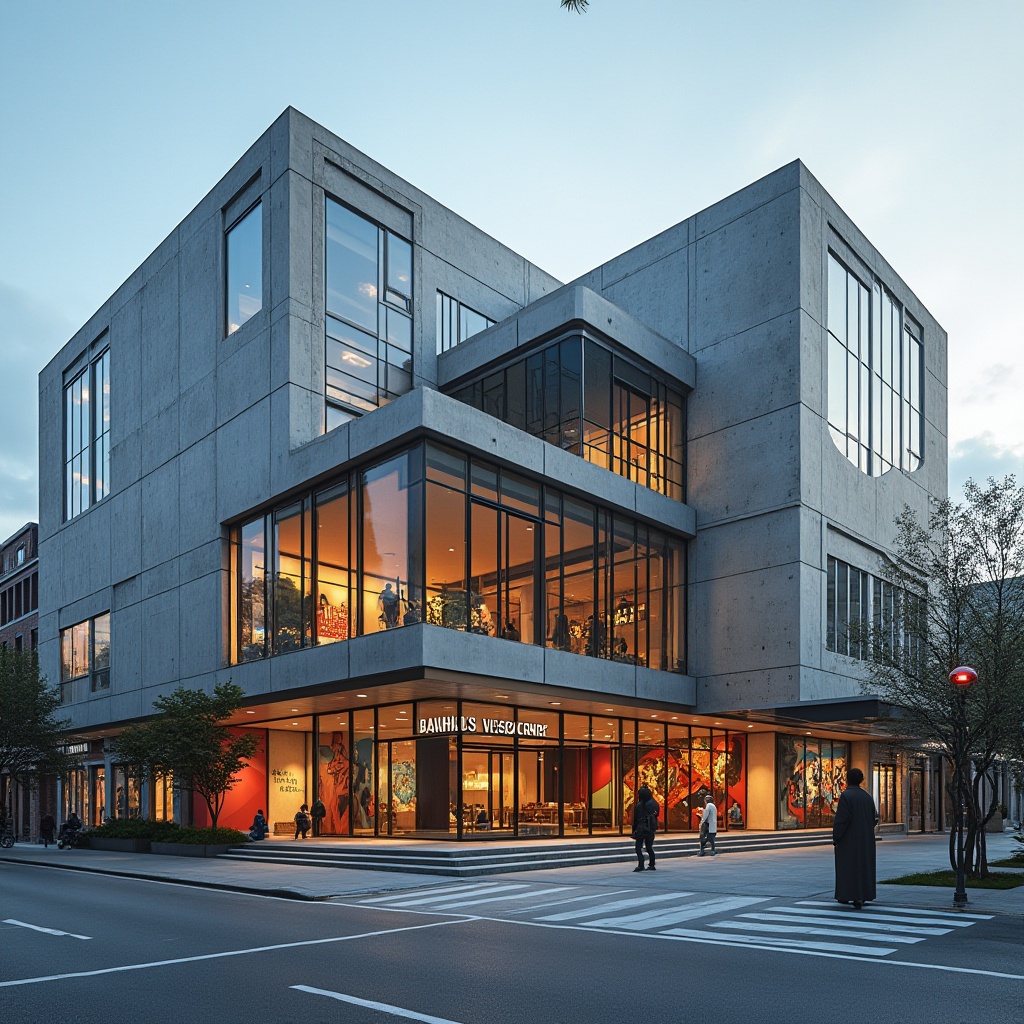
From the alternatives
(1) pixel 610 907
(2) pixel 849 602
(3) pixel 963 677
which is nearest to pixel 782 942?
(1) pixel 610 907

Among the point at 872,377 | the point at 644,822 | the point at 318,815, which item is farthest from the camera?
the point at 872,377

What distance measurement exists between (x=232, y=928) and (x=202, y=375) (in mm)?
25675

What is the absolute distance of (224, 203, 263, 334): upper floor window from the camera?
108 ft

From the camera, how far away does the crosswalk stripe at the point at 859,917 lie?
43.5ft

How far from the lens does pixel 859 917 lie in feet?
45.3

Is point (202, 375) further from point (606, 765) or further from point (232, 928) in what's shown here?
point (232, 928)

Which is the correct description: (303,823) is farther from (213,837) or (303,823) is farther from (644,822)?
(644,822)

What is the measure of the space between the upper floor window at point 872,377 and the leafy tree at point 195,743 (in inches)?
795

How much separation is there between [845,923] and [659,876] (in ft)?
24.9

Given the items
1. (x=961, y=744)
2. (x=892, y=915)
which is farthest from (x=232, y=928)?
(x=961, y=744)

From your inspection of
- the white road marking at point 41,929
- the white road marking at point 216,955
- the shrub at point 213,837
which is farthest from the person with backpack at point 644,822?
the shrub at point 213,837

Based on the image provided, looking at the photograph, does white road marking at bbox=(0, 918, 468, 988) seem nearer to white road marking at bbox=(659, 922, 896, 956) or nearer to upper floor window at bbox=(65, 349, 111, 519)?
white road marking at bbox=(659, 922, 896, 956)

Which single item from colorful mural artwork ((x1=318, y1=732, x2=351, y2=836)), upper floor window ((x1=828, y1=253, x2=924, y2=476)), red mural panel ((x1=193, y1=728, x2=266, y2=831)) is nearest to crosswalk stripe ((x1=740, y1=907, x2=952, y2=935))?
colorful mural artwork ((x1=318, y1=732, x2=351, y2=836))

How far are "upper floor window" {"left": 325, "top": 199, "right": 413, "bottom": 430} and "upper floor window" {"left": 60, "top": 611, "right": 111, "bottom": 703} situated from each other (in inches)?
640
